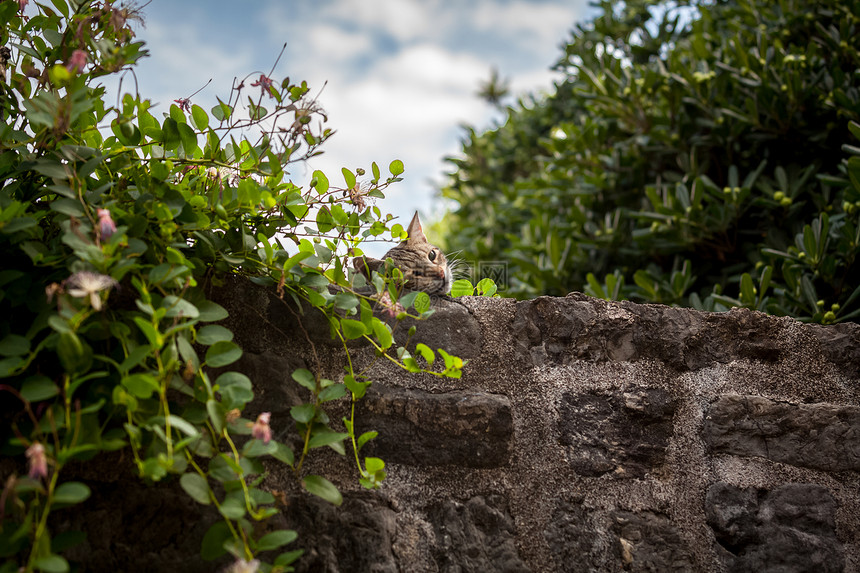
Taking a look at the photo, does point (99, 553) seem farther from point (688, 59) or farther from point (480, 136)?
point (480, 136)

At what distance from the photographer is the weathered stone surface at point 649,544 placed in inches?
45.4

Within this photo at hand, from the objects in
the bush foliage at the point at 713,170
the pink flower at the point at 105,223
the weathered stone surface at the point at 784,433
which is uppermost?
the bush foliage at the point at 713,170

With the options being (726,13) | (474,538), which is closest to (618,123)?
(726,13)

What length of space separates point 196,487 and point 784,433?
1130 millimetres

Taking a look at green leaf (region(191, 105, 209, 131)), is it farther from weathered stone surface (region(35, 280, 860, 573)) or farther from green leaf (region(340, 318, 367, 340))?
green leaf (region(340, 318, 367, 340))

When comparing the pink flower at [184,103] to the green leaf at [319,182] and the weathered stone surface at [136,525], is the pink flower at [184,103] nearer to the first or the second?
the green leaf at [319,182]

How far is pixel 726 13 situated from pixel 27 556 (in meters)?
3.42

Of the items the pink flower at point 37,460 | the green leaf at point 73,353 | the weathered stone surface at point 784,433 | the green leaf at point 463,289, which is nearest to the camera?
the pink flower at point 37,460

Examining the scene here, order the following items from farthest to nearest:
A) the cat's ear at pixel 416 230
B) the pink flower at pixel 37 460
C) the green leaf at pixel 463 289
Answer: the cat's ear at pixel 416 230
the green leaf at pixel 463 289
the pink flower at pixel 37 460

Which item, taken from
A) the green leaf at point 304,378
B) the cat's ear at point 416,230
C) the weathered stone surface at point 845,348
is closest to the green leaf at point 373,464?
the green leaf at point 304,378

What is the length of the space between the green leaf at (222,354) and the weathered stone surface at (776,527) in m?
0.94

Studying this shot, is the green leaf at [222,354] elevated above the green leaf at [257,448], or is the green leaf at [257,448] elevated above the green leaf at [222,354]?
the green leaf at [222,354]

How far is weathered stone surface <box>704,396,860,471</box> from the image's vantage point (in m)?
1.27

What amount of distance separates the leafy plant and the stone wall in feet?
0.24
